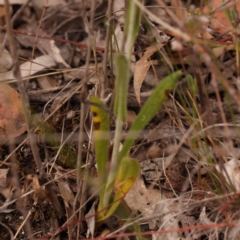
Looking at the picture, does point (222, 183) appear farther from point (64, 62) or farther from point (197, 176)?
point (64, 62)

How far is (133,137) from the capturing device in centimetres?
96

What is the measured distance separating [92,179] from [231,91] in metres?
0.47

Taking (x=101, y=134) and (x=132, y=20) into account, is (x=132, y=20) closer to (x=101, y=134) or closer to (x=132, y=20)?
(x=132, y=20)

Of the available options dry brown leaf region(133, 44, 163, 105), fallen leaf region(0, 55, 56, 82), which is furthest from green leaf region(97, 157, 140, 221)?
fallen leaf region(0, 55, 56, 82)

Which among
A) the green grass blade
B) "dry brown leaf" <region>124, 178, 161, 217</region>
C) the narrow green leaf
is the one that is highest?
the green grass blade

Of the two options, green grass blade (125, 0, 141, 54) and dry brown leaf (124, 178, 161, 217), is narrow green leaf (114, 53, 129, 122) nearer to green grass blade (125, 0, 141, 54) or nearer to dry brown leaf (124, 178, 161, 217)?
green grass blade (125, 0, 141, 54)

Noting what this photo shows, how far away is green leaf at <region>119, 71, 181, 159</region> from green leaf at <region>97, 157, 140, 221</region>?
0.15ft

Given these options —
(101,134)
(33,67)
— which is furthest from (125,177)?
(33,67)

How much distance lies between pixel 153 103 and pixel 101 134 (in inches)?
5.5

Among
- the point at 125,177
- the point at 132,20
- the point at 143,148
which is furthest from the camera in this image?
the point at 143,148

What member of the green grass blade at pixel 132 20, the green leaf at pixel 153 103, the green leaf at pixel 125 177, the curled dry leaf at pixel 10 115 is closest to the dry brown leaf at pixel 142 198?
the green leaf at pixel 125 177

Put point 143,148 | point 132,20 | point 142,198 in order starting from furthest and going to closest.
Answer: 1. point 143,148
2. point 142,198
3. point 132,20

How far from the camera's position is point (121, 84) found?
881 millimetres

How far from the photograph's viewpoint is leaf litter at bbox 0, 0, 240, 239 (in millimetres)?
1021
